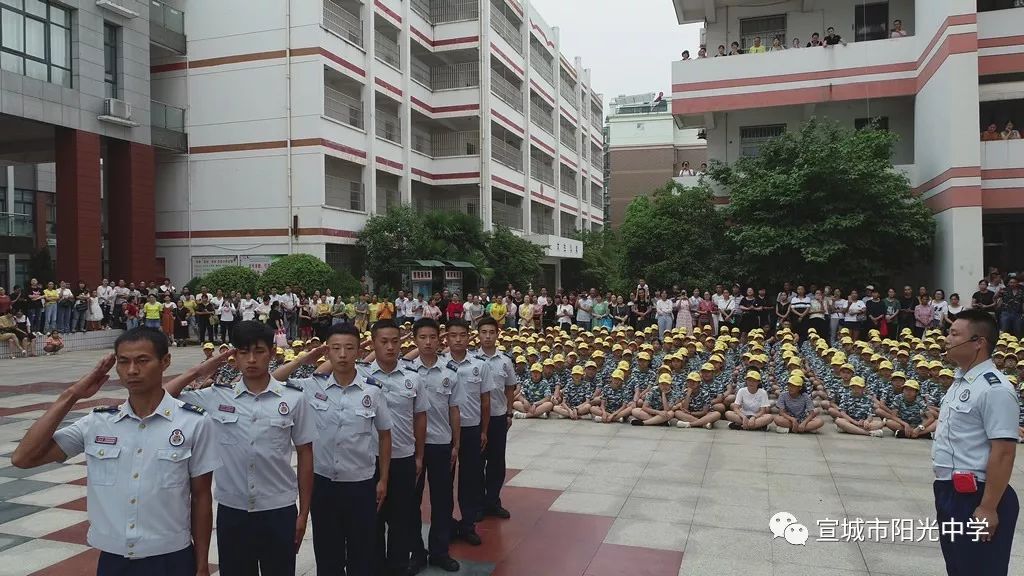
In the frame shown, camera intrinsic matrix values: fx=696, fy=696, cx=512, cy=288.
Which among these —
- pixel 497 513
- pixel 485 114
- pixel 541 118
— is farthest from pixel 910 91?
pixel 541 118

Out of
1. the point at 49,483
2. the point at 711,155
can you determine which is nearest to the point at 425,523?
the point at 49,483

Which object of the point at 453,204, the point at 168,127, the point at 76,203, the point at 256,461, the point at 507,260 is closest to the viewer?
the point at 256,461

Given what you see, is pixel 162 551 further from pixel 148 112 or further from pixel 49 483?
pixel 148 112

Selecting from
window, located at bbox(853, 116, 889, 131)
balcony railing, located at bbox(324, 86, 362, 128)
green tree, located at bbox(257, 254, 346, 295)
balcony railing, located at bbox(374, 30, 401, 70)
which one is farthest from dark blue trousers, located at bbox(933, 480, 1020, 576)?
balcony railing, located at bbox(374, 30, 401, 70)

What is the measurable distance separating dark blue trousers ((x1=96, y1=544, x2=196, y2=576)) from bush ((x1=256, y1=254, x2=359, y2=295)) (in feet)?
56.3

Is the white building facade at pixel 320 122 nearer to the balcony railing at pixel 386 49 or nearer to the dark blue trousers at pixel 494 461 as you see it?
the balcony railing at pixel 386 49

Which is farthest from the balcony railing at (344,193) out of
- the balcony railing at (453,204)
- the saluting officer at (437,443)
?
the saluting officer at (437,443)

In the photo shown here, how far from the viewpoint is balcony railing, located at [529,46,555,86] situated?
3809cm

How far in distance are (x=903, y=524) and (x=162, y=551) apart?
501 cm

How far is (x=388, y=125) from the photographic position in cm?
2748

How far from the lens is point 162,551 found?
8.36ft

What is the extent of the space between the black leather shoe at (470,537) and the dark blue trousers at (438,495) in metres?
0.27

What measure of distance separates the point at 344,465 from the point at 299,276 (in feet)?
55.8

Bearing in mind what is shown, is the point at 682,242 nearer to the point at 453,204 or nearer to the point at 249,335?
the point at 453,204
